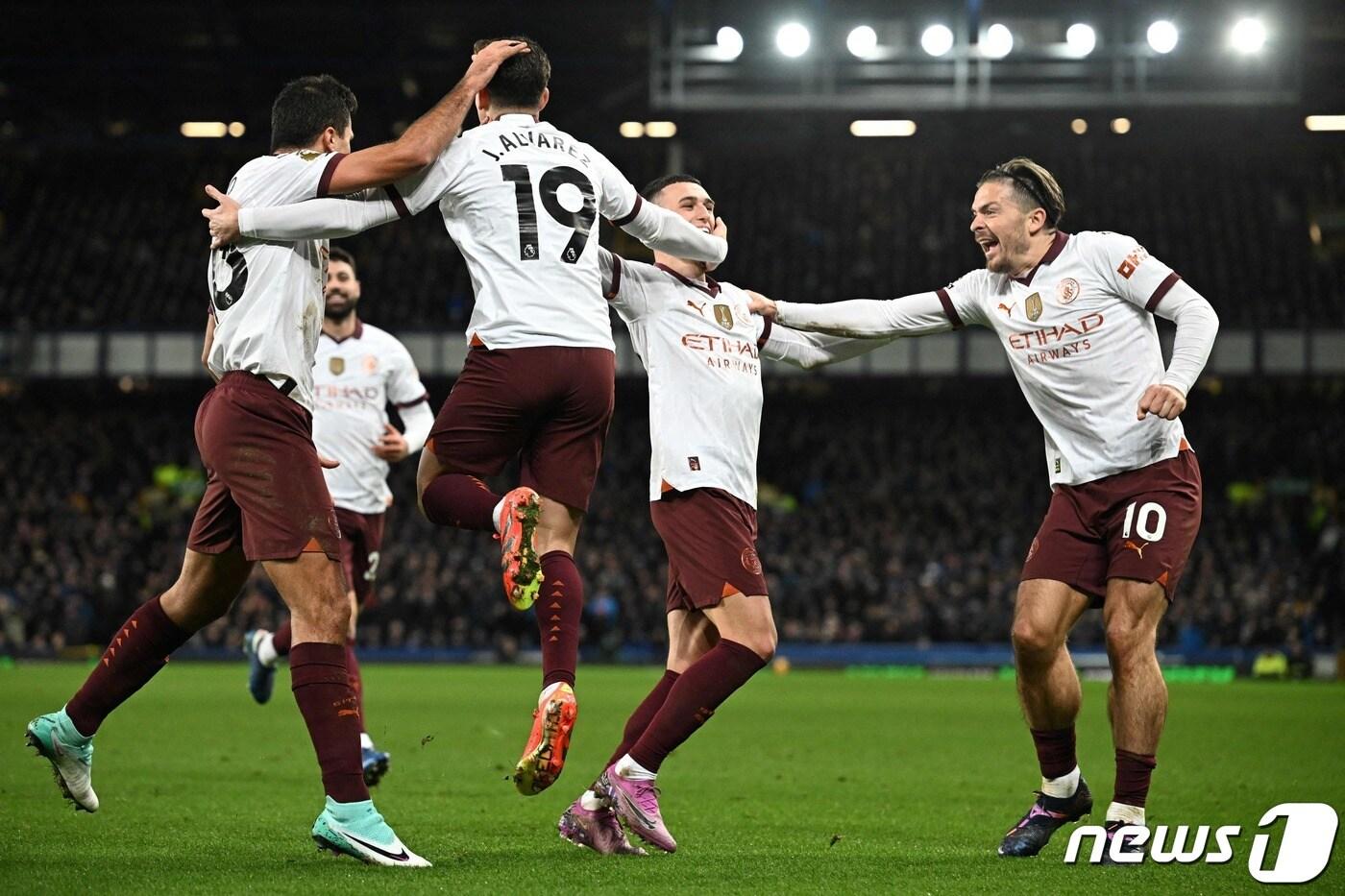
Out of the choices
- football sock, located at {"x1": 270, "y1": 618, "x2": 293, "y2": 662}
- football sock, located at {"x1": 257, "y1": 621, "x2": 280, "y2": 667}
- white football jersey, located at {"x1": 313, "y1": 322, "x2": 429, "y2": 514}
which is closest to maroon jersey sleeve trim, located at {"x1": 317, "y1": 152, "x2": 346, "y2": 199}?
football sock, located at {"x1": 270, "y1": 618, "x2": 293, "y2": 662}

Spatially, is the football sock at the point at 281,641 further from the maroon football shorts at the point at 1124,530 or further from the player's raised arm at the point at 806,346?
the maroon football shorts at the point at 1124,530

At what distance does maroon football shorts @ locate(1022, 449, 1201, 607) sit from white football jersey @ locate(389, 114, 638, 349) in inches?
80.6

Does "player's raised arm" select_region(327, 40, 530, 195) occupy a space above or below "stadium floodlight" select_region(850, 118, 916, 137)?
below

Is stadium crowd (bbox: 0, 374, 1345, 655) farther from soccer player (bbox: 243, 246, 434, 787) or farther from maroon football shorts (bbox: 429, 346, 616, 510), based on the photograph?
maroon football shorts (bbox: 429, 346, 616, 510)

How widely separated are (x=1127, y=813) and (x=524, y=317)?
2.95 m

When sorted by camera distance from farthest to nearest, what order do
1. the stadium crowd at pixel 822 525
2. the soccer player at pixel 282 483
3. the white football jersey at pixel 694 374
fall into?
the stadium crowd at pixel 822 525
the white football jersey at pixel 694 374
the soccer player at pixel 282 483

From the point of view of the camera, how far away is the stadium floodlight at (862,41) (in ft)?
87.2

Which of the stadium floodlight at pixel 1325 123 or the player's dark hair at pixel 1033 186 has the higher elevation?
the stadium floodlight at pixel 1325 123

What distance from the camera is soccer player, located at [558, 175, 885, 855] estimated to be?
604cm

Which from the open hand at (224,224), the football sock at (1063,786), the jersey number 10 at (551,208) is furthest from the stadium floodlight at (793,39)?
the open hand at (224,224)

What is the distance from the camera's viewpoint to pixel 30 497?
109ft

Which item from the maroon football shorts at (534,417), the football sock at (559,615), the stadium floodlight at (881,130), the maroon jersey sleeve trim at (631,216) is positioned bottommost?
the football sock at (559,615)

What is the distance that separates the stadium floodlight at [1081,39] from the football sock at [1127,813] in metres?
21.5

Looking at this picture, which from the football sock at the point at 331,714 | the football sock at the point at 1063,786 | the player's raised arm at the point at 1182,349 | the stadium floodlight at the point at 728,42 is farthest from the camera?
the stadium floodlight at the point at 728,42
